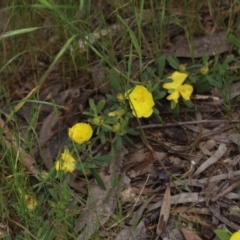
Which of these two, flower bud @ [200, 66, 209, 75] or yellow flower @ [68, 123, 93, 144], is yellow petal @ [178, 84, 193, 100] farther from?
yellow flower @ [68, 123, 93, 144]

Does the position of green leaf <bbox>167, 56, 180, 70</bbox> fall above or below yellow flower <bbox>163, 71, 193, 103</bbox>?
Result: above

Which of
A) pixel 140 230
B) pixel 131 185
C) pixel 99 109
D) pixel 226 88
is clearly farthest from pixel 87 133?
pixel 226 88

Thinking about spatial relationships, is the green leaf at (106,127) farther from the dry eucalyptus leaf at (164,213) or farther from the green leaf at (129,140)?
the dry eucalyptus leaf at (164,213)

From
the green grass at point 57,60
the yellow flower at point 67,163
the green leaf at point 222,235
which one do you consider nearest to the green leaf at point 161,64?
the green grass at point 57,60

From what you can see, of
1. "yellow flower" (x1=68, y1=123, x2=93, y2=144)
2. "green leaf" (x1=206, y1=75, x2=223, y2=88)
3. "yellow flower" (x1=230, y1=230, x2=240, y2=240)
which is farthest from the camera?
"green leaf" (x1=206, y1=75, x2=223, y2=88)

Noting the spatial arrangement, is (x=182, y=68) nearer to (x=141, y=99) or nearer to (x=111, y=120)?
(x=141, y=99)

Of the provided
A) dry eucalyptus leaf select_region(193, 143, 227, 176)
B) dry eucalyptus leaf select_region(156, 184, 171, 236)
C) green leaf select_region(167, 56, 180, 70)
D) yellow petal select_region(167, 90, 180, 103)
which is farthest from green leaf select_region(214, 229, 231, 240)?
green leaf select_region(167, 56, 180, 70)
